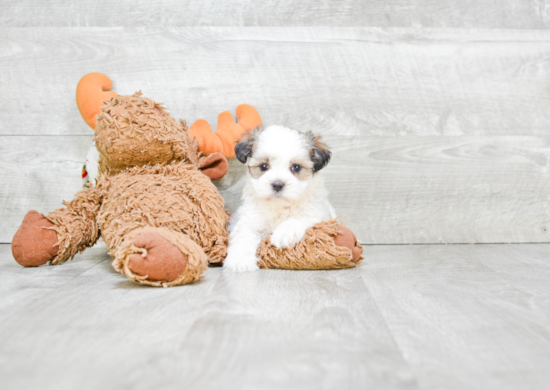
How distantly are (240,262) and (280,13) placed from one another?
1.22 meters

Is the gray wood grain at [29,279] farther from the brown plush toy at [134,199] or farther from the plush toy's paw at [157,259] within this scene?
the plush toy's paw at [157,259]

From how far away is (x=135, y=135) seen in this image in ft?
5.00

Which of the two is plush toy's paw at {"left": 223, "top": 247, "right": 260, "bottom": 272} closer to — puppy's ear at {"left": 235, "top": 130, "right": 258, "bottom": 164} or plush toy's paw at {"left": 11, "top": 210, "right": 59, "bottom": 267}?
puppy's ear at {"left": 235, "top": 130, "right": 258, "bottom": 164}

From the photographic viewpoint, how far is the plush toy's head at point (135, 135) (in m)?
1.52

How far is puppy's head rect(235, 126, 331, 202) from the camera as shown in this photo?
1.56 metres

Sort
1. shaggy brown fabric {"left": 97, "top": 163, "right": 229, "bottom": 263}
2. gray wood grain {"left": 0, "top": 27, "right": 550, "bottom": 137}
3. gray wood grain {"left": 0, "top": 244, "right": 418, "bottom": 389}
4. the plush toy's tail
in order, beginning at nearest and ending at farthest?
gray wood grain {"left": 0, "top": 244, "right": 418, "bottom": 389}
shaggy brown fabric {"left": 97, "top": 163, "right": 229, "bottom": 263}
the plush toy's tail
gray wood grain {"left": 0, "top": 27, "right": 550, "bottom": 137}

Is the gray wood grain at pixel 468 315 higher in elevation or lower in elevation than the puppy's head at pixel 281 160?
lower

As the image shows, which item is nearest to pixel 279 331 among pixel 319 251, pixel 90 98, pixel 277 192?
pixel 319 251

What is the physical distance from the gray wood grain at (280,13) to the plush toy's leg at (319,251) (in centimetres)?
108

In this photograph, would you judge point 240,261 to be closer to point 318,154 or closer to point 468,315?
point 318,154

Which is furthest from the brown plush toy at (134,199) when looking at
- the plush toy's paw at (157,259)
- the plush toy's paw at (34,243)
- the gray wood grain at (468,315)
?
the gray wood grain at (468,315)

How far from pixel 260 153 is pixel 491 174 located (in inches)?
47.5

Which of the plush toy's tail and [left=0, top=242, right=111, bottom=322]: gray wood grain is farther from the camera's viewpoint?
the plush toy's tail

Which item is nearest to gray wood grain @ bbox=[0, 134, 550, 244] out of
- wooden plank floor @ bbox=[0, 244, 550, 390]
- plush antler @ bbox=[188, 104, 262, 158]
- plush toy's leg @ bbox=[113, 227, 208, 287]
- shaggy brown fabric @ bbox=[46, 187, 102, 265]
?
plush antler @ bbox=[188, 104, 262, 158]
